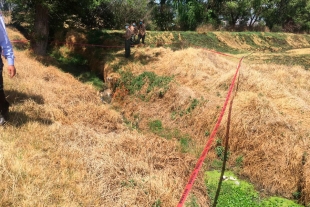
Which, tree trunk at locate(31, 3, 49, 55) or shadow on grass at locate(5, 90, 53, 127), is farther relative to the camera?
tree trunk at locate(31, 3, 49, 55)

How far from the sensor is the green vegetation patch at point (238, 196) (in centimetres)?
461

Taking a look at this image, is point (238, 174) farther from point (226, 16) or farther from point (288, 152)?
point (226, 16)

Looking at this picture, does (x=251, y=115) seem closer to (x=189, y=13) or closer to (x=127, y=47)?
(x=127, y=47)

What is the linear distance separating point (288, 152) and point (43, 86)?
20.7ft

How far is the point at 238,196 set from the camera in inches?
187

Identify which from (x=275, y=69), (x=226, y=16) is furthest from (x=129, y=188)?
(x=226, y=16)

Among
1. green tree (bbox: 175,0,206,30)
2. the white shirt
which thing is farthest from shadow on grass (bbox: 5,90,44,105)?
green tree (bbox: 175,0,206,30)

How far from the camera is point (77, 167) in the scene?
3699mm

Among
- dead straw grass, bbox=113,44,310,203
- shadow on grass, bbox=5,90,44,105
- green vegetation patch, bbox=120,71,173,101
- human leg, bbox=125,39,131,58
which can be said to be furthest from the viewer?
human leg, bbox=125,39,131,58

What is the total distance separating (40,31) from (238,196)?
32.1 feet

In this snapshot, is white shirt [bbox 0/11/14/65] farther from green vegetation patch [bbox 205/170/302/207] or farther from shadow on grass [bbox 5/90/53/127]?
green vegetation patch [bbox 205/170/302/207]

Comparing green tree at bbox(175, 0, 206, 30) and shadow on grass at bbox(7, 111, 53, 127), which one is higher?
green tree at bbox(175, 0, 206, 30)

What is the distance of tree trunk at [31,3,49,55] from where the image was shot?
10.2 metres

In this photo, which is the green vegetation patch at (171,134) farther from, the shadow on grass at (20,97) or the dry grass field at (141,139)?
the shadow on grass at (20,97)
